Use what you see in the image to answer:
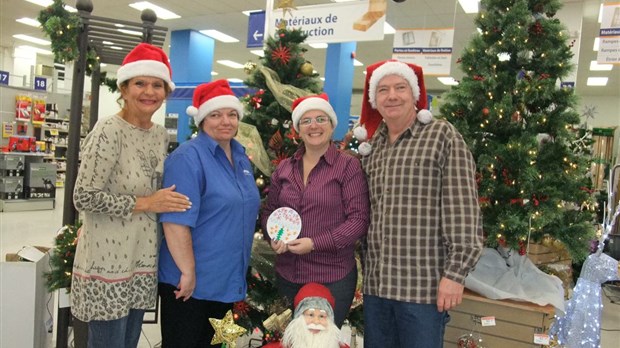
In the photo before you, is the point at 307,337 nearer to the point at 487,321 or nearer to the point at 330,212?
the point at 330,212

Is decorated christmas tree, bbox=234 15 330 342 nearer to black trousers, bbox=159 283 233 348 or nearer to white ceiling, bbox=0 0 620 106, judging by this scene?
black trousers, bbox=159 283 233 348

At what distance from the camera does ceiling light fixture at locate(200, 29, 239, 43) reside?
1087 centimetres

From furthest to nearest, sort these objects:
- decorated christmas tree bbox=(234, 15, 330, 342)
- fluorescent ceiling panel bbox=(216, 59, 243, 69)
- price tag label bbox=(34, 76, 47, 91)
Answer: fluorescent ceiling panel bbox=(216, 59, 243, 69)
price tag label bbox=(34, 76, 47, 91)
decorated christmas tree bbox=(234, 15, 330, 342)

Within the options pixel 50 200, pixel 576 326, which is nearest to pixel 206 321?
pixel 576 326

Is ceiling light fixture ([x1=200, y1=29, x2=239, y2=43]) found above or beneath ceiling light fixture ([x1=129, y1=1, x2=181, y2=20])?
above

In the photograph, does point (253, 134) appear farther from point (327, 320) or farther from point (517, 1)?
point (517, 1)

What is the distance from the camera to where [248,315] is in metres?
2.86

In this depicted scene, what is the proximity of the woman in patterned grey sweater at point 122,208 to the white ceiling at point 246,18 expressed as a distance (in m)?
5.62

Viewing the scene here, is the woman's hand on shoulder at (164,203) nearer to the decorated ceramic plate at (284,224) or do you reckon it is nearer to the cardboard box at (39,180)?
the decorated ceramic plate at (284,224)

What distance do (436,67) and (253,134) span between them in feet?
17.6

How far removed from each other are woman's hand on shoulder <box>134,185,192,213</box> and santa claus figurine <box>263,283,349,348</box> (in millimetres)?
576

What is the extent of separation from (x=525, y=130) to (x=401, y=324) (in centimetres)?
159

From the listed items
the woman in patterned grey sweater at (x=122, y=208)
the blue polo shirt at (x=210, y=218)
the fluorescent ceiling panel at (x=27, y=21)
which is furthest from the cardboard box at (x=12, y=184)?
the blue polo shirt at (x=210, y=218)

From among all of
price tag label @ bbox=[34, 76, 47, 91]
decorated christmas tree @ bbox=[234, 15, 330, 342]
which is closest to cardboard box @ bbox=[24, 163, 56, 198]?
price tag label @ bbox=[34, 76, 47, 91]
